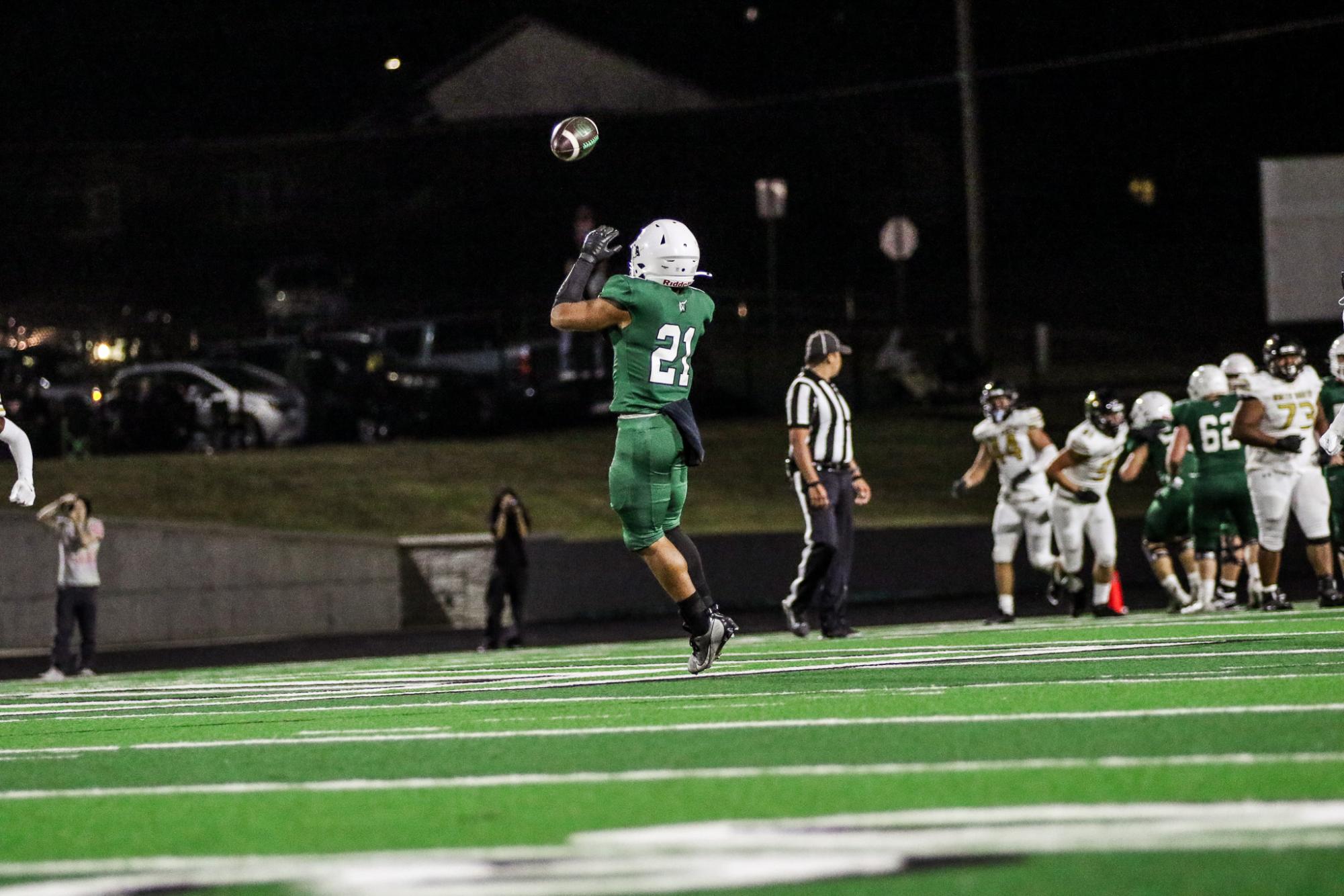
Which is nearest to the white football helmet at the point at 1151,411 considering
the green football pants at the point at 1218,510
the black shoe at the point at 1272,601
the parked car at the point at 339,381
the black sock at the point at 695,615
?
the green football pants at the point at 1218,510

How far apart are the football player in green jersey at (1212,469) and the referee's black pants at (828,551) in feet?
12.2

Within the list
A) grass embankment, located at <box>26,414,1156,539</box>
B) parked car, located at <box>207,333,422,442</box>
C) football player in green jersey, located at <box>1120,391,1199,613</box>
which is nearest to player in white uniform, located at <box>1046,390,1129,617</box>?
football player in green jersey, located at <box>1120,391,1199,613</box>

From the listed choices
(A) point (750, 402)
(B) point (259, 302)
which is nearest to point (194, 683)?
(A) point (750, 402)

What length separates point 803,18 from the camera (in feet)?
199

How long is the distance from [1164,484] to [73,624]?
10.1 m

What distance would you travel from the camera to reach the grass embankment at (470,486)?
27031mm

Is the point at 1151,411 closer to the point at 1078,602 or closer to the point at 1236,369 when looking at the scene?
the point at 1236,369

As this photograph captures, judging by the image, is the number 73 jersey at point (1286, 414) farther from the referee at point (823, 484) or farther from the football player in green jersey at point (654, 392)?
the football player in green jersey at point (654, 392)

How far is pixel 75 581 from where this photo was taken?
64.5ft

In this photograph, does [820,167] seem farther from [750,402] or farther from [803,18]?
[750,402]

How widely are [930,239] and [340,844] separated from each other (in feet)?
165

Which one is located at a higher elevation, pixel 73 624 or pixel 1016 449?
pixel 1016 449

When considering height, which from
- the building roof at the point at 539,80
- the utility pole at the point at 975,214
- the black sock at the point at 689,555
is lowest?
the black sock at the point at 689,555

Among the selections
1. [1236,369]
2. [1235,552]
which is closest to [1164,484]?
[1235,552]
